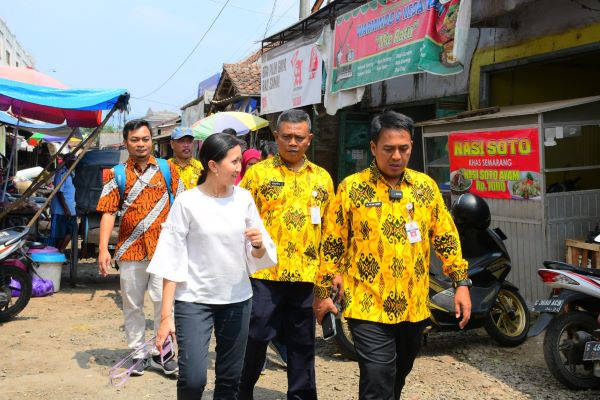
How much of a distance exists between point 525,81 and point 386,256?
6472mm

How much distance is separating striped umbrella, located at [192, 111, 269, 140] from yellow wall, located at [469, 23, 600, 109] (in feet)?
13.7

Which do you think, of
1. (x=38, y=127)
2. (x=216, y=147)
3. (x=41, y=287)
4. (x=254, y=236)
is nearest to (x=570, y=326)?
(x=254, y=236)

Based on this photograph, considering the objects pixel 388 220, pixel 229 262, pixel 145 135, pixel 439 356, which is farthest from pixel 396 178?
pixel 439 356

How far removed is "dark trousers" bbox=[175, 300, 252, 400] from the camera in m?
2.87

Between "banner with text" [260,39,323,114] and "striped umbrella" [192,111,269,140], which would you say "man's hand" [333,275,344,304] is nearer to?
"banner with text" [260,39,323,114]

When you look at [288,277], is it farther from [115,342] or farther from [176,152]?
[176,152]

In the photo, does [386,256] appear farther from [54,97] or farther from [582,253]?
[54,97]

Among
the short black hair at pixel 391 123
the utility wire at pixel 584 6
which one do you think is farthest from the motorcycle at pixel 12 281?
the utility wire at pixel 584 6

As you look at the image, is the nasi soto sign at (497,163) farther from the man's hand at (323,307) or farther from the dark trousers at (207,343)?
the dark trousers at (207,343)

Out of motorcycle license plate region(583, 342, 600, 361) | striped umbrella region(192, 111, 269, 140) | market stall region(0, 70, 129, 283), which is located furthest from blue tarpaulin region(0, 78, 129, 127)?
motorcycle license plate region(583, 342, 600, 361)

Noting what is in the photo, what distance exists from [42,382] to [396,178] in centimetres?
305

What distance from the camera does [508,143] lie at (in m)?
6.11

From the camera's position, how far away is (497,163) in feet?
20.5

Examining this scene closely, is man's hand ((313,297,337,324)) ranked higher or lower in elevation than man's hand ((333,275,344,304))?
lower
